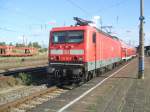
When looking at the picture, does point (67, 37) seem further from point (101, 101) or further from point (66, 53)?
point (101, 101)

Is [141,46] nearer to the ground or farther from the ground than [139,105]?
farther from the ground

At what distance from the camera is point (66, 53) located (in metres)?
15.8

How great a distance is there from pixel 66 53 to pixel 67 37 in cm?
90

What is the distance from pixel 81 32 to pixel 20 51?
57914 millimetres

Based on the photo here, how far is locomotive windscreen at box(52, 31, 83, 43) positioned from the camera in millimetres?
15789

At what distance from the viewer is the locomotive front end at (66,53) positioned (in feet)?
50.6

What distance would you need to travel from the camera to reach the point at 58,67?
51.6ft

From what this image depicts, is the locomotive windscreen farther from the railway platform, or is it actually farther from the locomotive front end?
the railway platform

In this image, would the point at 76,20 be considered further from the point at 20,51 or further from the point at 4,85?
the point at 20,51

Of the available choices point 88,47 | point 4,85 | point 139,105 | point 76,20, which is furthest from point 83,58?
point 139,105

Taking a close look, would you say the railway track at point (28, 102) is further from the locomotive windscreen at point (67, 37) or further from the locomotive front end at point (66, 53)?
the locomotive windscreen at point (67, 37)

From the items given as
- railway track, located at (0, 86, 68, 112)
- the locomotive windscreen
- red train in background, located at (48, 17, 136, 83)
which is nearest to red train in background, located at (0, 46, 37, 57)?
the locomotive windscreen

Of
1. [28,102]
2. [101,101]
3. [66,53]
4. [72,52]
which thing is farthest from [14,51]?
[101,101]

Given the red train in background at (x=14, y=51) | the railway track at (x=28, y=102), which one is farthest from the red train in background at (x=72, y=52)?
the red train in background at (x=14, y=51)
